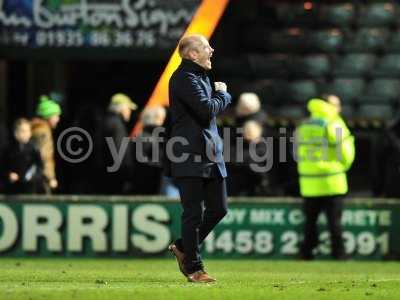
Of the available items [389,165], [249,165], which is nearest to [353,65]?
[389,165]

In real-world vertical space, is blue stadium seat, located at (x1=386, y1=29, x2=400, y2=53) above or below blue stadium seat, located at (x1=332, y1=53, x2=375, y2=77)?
above

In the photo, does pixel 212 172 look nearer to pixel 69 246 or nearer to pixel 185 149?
pixel 185 149

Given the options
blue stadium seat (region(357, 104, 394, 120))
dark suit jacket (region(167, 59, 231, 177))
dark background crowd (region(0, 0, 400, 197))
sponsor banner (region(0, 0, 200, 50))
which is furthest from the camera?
blue stadium seat (region(357, 104, 394, 120))

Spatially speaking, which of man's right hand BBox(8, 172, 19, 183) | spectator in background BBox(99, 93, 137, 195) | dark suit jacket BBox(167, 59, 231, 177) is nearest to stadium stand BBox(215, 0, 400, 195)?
spectator in background BBox(99, 93, 137, 195)

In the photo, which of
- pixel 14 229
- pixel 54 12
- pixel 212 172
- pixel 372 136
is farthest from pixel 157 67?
pixel 212 172

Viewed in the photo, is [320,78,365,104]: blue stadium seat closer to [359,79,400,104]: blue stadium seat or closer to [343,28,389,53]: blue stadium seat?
[359,79,400,104]: blue stadium seat

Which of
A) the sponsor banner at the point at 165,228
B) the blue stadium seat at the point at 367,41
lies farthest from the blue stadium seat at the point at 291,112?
the sponsor banner at the point at 165,228

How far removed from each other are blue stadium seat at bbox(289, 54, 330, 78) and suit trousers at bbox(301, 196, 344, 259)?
164 inches

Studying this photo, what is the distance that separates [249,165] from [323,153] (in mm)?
1074

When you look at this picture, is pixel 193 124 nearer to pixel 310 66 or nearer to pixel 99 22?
pixel 99 22

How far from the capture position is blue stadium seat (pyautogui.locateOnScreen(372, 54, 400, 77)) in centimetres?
1998

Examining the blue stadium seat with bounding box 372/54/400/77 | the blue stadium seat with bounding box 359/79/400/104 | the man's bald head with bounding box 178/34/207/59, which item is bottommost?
the blue stadium seat with bounding box 359/79/400/104

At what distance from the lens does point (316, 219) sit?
1620cm

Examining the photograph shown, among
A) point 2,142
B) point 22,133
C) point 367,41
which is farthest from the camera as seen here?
point 367,41
